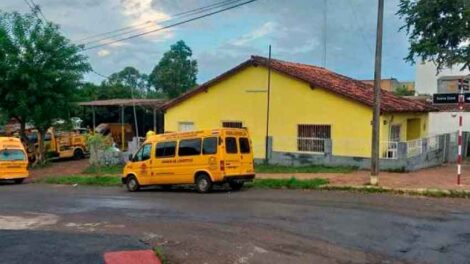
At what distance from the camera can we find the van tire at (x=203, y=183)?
20734 mm

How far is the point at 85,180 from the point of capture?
2809 cm

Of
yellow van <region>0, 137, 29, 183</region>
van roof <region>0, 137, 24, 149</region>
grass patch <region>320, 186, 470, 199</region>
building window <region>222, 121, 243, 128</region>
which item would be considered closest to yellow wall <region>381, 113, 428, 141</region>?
building window <region>222, 121, 243, 128</region>

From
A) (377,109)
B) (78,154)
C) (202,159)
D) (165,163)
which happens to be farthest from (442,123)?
(202,159)

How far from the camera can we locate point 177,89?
2480 inches

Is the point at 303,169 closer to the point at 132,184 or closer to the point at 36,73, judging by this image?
the point at 132,184

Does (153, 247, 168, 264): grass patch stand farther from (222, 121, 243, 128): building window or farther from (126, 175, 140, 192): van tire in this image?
(222, 121, 243, 128): building window

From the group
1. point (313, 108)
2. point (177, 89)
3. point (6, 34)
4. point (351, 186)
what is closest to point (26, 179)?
point (6, 34)

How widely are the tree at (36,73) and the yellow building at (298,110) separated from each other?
7.65 m

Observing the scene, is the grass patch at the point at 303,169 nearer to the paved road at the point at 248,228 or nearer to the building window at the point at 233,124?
the building window at the point at 233,124

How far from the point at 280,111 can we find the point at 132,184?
8.92 meters

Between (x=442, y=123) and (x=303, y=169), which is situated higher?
(x=442, y=123)

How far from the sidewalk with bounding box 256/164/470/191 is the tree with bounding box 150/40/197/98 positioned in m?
38.8

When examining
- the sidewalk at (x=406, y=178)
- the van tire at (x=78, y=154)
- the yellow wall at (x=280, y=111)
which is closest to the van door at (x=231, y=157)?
the sidewalk at (x=406, y=178)

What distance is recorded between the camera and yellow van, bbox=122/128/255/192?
20469 millimetres
